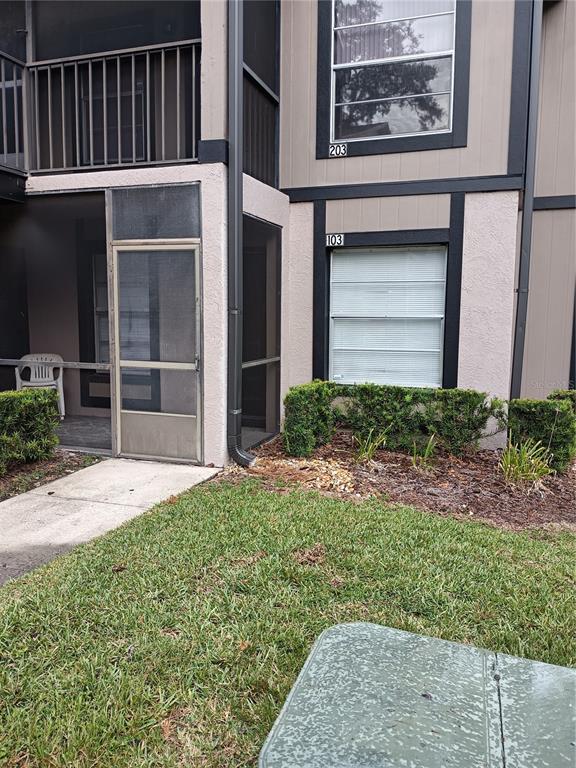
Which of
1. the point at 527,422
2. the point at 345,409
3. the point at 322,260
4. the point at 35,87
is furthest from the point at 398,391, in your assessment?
the point at 35,87

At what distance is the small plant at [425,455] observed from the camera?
18.8 feet

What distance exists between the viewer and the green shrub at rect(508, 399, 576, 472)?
538 cm

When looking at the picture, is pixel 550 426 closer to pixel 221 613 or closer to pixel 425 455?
pixel 425 455

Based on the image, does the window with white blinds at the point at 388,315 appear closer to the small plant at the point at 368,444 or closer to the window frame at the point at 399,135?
the small plant at the point at 368,444

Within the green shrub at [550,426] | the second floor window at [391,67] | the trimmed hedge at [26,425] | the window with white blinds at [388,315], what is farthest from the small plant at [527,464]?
the trimmed hedge at [26,425]

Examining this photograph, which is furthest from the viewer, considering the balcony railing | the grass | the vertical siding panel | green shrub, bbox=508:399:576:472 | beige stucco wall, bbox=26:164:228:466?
Answer: the vertical siding panel

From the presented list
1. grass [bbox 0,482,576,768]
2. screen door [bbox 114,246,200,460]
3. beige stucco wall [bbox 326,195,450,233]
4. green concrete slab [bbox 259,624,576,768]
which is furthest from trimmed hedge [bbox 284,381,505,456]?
green concrete slab [bbox 259,624,576,768]

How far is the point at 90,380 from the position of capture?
8.24 meters

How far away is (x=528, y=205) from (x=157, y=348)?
4000 millimetres

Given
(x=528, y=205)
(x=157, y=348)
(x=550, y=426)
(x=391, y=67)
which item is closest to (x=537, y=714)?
(x=550, y=426)

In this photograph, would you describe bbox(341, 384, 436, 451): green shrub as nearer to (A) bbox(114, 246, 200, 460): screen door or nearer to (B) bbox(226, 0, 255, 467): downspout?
(B) bbox(226, 0, 255, 467): downspout

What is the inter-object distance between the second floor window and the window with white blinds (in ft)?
4.35

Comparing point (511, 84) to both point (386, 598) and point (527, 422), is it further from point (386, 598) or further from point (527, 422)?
point (386, 598)

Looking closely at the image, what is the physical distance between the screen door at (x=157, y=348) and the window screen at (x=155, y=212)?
0.42 feet
